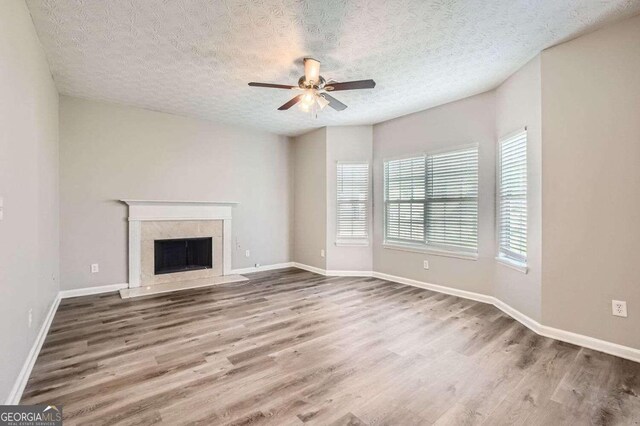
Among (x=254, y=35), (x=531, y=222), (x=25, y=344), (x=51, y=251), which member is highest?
(x=254, y=35)

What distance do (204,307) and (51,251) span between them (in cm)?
182

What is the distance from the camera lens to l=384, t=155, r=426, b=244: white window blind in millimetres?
4746

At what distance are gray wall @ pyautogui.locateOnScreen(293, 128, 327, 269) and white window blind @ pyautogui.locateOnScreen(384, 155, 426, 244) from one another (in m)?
1.18

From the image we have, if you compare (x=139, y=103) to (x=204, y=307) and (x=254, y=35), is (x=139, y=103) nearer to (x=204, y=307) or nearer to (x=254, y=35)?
(x=254, y=35)

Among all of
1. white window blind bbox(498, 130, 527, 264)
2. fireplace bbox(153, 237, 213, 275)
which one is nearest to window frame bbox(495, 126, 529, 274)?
white window blind bbox(498, 130, 527, 264)

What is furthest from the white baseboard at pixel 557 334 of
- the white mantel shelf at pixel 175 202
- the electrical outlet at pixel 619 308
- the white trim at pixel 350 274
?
the white mantel shelf at pixel 175 202

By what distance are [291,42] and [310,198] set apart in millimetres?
3461

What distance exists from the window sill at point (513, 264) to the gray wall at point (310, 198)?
2879mm

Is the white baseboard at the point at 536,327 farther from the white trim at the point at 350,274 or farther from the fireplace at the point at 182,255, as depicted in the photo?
the fireplace at the point at 182,255

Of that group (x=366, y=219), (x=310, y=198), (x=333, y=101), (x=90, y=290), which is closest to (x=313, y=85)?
(x=333, y=101)

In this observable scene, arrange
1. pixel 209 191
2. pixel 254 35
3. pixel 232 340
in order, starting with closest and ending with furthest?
1. pixel 254 35
2. pixel 232 340
3. pixel 209 191

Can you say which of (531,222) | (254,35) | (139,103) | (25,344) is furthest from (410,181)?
(25,344)

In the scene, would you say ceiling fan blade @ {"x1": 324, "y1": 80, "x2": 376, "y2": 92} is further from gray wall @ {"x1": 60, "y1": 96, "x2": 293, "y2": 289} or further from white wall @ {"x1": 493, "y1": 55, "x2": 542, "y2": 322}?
gray wall @ {"x1": 60, "y1": 96, "x2": 293, "y2": 289}

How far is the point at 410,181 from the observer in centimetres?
486
